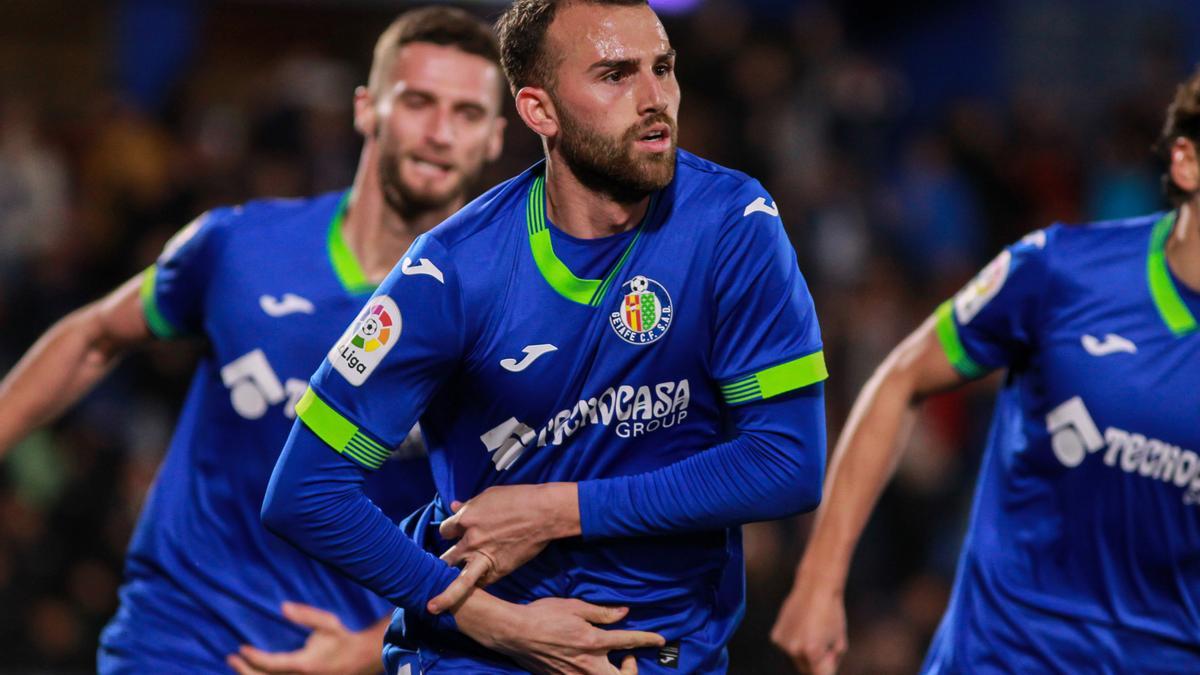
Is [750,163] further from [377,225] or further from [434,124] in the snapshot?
[377,225]

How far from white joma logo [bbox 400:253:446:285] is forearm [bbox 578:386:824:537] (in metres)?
0.53

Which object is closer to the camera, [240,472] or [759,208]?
[759,208]

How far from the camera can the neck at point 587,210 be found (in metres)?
3.33

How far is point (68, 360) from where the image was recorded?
453 cm

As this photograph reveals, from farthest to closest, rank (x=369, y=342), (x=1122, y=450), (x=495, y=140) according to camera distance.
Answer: (x=495, y=140), (x=1122, y=450), (x=369, y=342)

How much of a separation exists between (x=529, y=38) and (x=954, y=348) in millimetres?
1494

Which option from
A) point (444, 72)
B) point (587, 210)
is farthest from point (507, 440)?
point (444, 72)

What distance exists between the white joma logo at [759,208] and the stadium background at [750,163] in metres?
4.66

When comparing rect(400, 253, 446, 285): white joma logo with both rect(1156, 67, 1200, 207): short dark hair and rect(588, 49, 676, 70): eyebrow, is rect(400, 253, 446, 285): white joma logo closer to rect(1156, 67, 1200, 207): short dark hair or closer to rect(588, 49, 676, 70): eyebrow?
rect(588, 49, 676, 70): eyebrow

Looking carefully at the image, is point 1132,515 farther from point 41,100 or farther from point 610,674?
point 41,100

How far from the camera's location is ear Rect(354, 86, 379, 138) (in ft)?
15.3

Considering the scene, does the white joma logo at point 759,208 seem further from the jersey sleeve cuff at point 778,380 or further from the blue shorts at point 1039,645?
the blue shorts at point 1039,645

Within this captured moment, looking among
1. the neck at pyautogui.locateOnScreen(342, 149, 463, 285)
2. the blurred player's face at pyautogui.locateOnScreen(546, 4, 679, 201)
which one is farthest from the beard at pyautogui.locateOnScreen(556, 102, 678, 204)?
the neck at pyautogui.locateOnScreen(342, 149, 463, 285)

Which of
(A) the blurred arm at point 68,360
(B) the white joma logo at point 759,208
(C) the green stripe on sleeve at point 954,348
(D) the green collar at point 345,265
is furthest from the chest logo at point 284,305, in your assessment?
(C) the green stripe on sleeve at point 954,348
